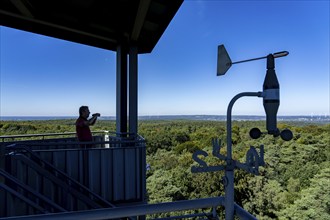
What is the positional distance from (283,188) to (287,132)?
16.1 meters

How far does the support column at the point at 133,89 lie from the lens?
527 centimetres

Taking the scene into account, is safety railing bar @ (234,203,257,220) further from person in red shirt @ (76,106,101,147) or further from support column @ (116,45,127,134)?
support column @ (116,45,127,134)

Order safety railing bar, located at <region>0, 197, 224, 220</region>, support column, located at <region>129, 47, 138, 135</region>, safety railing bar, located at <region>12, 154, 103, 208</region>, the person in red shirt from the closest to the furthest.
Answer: safety railing bar, located at <region>0, 197, 224, 220</region>
safety railing bar, located at <region>12, 154, 103, 208</region>
the person in red shirt
support column, located at <region>129, 47, 138, 135</region>

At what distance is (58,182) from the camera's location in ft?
10.7

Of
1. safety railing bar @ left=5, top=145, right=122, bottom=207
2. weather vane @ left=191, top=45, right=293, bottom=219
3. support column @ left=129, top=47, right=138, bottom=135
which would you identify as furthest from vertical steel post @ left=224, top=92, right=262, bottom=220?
support column @ left=129, top=47, right=138, bottom=135

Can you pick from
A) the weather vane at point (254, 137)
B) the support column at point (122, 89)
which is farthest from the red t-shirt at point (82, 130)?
the weather vane at point (254, 137)

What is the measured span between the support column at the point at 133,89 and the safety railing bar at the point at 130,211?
4.29 metres

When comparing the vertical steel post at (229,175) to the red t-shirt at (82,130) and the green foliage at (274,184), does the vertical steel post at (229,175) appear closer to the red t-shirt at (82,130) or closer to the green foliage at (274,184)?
the red t-shirt at (82,130)

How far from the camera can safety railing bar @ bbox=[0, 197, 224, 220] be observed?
2.90 feet

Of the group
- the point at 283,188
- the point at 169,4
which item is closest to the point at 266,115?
the point at 169,4

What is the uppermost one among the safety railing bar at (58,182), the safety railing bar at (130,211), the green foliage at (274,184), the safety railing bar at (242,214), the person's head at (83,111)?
the person's head at (83,111)

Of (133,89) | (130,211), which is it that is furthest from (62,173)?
(130,211)

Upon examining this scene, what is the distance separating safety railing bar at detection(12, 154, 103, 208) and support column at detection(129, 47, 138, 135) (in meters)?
2.07

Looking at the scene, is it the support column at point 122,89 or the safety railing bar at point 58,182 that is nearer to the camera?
the safety railing bar at point 58,182
